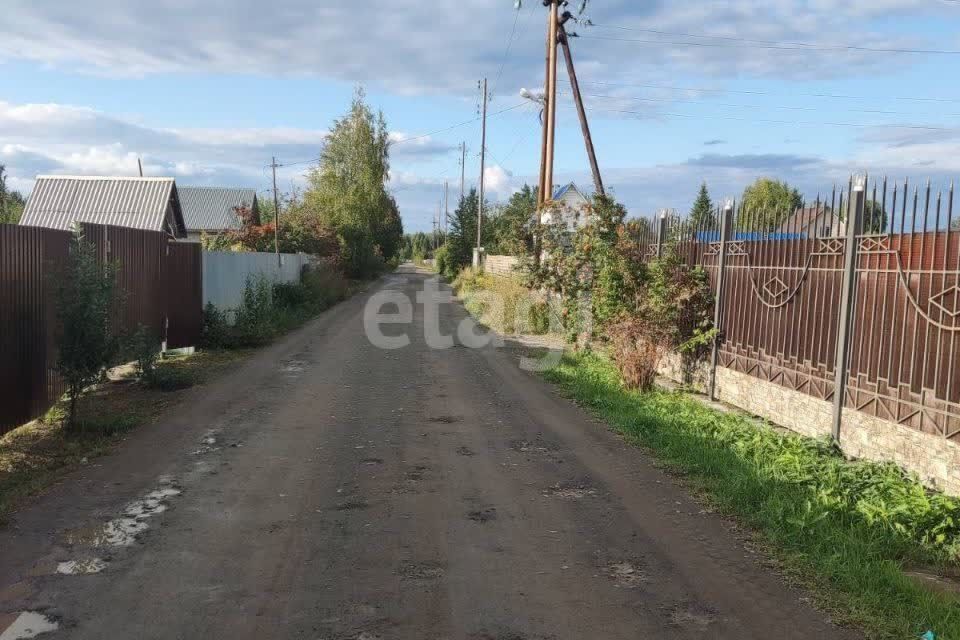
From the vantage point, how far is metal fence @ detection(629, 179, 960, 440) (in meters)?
6.54

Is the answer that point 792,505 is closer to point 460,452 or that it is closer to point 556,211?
point 460,452

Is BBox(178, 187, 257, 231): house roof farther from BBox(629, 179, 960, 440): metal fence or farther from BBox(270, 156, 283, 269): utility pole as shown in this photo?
BBox(629, 179, 960, 440): metal fence

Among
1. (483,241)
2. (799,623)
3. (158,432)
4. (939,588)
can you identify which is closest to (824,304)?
(939,588)

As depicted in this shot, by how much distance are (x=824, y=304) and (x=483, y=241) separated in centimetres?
4576

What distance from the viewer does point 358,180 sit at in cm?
5038

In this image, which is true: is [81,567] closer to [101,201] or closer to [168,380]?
[168,380]

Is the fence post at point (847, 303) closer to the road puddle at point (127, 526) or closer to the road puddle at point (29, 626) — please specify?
the road puddle at point (127, 526)

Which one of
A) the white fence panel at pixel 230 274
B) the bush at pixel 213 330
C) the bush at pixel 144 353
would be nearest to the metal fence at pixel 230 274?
the white fence panel at pixel 230 274

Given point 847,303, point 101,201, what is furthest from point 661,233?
point 101,201

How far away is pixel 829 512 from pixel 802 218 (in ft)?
13.5

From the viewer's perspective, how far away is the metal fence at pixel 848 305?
6.54 metres

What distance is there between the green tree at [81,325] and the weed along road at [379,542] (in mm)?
890

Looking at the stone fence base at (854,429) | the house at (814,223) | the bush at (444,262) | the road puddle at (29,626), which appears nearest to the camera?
the road puddle at (29,626)

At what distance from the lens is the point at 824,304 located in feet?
27.3
